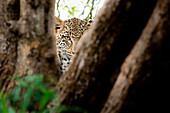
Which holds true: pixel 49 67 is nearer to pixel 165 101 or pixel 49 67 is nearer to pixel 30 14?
pixel 30 14

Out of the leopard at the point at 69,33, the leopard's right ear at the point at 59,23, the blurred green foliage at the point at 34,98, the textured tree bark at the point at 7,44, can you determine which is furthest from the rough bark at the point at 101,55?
the leopard's right ear at the point at 59,23

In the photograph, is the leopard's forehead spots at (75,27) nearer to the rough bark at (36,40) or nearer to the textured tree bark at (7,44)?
the textured tree bark at (7,44)

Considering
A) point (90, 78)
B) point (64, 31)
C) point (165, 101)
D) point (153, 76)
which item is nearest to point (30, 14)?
point (90, 78)

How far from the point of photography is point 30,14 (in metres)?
1.98

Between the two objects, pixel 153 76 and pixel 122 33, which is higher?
pixel 122 33

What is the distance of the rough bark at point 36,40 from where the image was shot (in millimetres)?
1967

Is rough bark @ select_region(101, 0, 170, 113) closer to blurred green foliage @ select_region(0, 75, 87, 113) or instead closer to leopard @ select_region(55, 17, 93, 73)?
blurred green foliage @ select_region(0, 75, 87, 113)

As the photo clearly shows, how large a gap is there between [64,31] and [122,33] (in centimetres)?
279

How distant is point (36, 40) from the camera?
77.3 inches

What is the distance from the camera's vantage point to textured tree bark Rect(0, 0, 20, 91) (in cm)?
227

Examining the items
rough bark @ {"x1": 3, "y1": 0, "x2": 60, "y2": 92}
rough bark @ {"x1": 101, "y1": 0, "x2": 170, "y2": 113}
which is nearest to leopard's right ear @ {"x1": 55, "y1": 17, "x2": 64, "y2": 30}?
rough bark @ {"x1": 3, "y1": 0, "x2": 60, "y2": 92}

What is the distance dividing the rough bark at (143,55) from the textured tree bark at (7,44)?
1147mm

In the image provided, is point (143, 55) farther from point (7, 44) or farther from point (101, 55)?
point (7, 44)

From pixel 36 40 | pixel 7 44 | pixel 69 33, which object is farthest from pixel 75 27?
pixel 36 40
